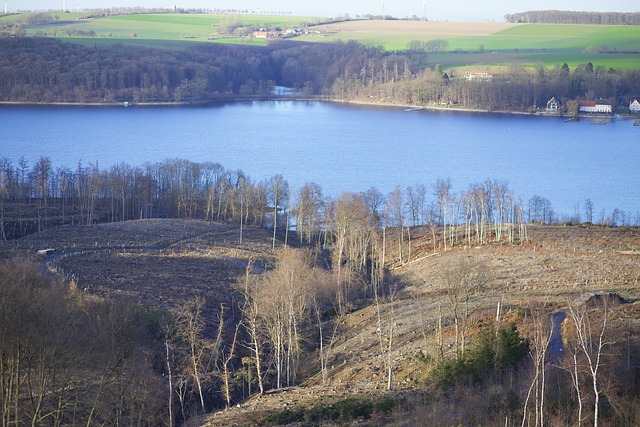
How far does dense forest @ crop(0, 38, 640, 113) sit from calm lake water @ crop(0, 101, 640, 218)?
433cm

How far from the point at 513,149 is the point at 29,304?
4528 cm

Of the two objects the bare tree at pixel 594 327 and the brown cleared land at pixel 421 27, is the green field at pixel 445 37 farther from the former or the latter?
the bare tree at pixel 594 327

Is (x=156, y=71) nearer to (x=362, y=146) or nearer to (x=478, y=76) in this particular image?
(x=478, y=76)

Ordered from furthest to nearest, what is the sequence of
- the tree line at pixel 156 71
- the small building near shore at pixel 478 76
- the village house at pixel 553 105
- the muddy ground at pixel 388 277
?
the tree line at pixel 156 71 < the small building near shore at pixel 478 76 < the village house at pixel 553 105 < the muddy ground at pixel 388 277

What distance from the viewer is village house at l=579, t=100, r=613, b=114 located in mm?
69500

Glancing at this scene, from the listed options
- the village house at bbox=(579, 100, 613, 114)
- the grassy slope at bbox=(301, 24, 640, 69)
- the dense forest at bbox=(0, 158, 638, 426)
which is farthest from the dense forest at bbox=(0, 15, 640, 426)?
the grassy slope at bbox=(301, 24, 640, 69)

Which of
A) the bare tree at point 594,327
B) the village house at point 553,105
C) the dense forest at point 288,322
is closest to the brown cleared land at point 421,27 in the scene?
the village house at point 553,105

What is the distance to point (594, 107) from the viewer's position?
69750 millimetres

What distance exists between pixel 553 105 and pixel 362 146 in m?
23.5

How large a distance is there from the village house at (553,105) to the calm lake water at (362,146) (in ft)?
9.41

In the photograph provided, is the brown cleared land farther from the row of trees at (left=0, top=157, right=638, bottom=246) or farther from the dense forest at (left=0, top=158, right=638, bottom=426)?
the dense forest at (left=0, top=158, right=638, bottom=426)

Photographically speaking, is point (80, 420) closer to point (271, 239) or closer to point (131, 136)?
point (271, 239)

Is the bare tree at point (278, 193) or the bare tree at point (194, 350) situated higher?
the bare tree at point (278, 193)

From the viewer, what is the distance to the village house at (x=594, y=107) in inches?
2736
